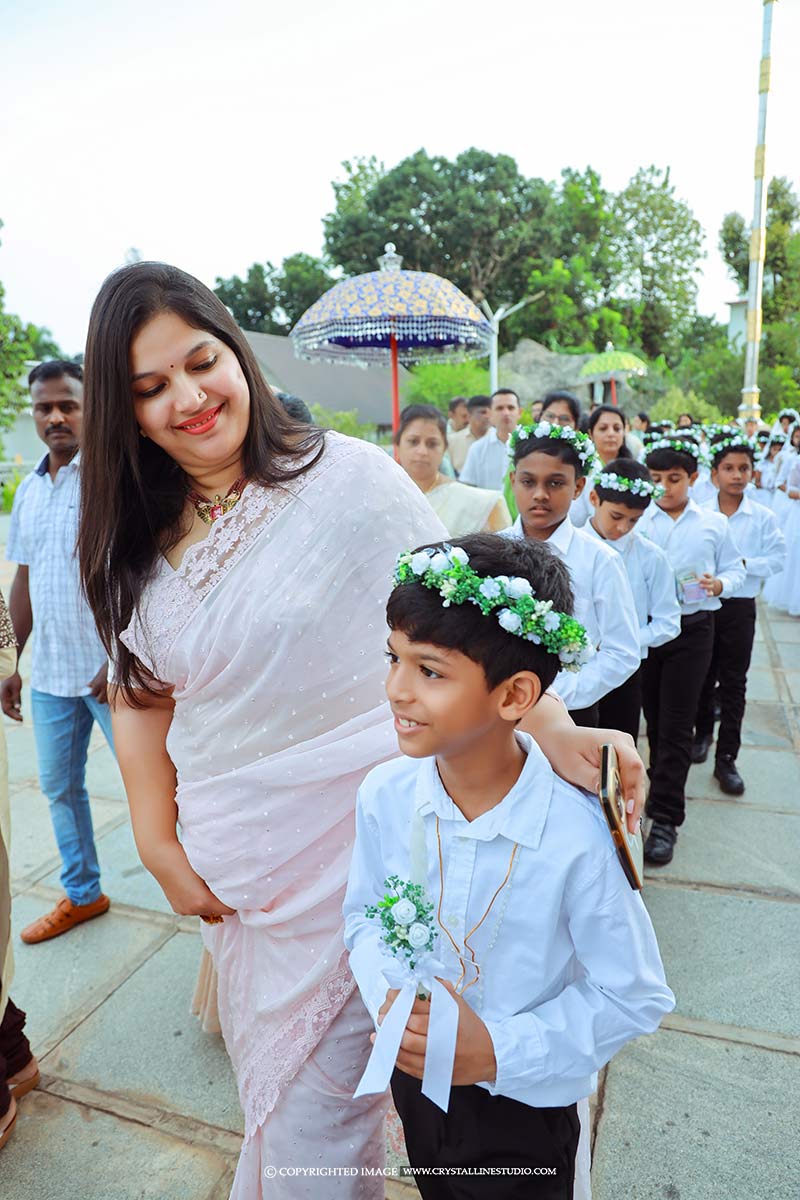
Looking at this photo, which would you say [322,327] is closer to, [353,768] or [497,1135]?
[353,768]

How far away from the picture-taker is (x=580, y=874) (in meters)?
1.23

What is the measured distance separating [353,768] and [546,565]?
54 cm

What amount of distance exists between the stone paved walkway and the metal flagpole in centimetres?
1122

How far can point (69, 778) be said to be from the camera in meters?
3.03

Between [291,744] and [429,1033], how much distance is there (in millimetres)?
590

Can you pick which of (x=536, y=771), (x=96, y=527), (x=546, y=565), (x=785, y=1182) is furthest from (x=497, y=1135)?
(x=96, y=527)

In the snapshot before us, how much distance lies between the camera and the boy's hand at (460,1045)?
1.13 m

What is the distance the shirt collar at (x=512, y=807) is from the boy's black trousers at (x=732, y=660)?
322 centimetres

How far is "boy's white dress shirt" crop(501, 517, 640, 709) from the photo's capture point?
116 inches

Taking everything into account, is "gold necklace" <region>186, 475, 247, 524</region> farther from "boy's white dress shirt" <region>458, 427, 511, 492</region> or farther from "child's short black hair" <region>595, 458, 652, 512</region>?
"boy's white dress shirt" <region>458, 427, 511, 492</region>

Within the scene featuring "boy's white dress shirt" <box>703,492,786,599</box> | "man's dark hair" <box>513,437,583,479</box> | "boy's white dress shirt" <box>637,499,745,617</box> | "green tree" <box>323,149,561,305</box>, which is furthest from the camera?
"green tree" <box>323,149,561,305</box>

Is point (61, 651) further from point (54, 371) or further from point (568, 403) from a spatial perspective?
point (568, 403)

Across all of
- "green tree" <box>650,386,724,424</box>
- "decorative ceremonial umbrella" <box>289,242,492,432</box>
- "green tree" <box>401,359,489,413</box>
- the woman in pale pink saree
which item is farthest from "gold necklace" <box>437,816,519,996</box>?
"green tree" <box>401,359,489,413</box>

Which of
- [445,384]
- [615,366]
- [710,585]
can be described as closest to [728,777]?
[710,585]
